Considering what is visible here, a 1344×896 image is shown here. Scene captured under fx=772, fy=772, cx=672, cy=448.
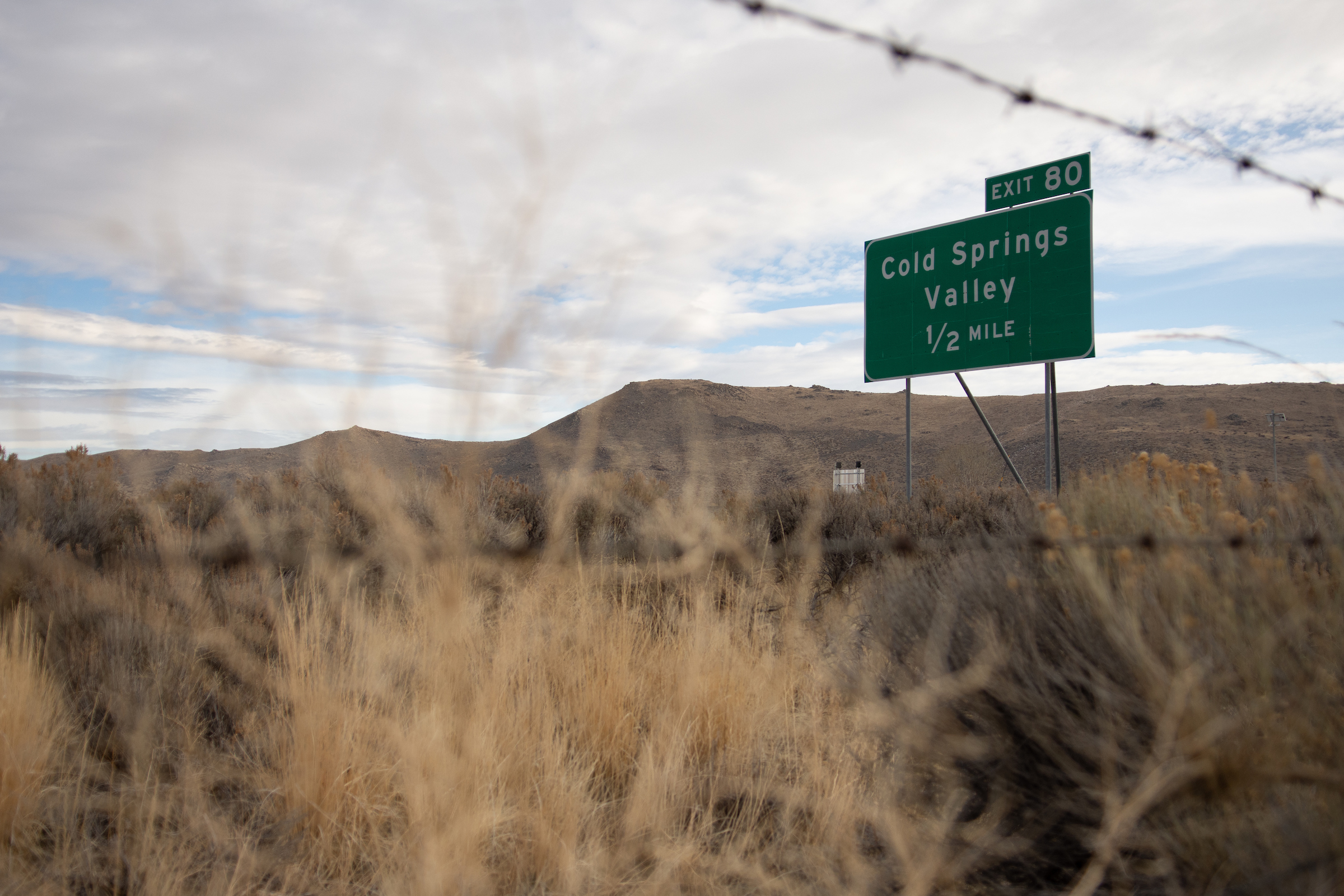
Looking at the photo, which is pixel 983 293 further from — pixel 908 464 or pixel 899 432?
pixel 899 432

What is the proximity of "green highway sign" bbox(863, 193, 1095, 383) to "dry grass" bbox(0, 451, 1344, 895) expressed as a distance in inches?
224

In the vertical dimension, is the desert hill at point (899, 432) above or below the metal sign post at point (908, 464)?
above

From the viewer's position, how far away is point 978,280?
10984 mm

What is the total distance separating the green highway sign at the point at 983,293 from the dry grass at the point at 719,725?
18.7ft

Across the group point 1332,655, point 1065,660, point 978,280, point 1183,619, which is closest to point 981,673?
point 1065,660

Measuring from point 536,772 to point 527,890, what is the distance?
27.1 inches

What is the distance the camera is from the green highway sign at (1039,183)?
10211 millimetres

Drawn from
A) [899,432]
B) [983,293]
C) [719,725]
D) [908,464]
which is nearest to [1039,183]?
[983,293]

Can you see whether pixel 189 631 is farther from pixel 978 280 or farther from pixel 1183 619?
pixel 978 280

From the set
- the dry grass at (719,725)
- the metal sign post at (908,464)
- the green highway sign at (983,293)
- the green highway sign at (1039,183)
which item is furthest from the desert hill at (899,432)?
the dry grass at (719,725)

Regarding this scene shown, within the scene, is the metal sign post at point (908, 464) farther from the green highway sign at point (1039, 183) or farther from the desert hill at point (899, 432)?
the desert hill at point (899, 432)

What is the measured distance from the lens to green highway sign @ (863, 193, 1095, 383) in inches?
397

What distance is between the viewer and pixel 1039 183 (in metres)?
10.5

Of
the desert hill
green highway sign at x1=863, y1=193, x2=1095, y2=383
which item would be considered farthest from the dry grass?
the desert hill
